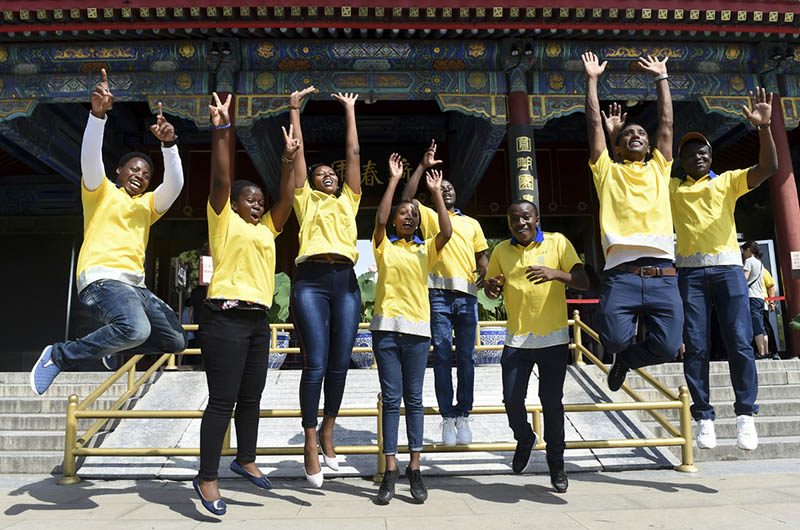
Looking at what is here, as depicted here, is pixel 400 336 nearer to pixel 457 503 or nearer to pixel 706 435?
pixel 457 503

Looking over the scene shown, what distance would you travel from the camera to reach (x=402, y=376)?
11.6 feet

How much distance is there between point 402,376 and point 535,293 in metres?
1.01

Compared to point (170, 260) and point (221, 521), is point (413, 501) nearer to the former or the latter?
point (221, 521)

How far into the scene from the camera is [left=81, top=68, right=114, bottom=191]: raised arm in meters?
3.19

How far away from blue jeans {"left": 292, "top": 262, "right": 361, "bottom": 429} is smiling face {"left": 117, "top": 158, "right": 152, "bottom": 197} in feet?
3.73

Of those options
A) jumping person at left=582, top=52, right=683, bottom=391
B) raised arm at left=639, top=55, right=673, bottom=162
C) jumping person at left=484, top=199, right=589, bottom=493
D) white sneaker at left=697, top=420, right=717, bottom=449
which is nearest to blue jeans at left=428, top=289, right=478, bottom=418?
jumping person at left=484, top=199, right=589, bottom=493

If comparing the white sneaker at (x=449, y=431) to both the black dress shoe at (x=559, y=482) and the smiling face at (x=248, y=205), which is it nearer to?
the black dress shoe at (x=559, y=482)

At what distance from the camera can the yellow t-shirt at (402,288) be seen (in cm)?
350

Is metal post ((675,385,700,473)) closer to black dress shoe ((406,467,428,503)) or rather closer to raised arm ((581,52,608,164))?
raised arm ((581,52,608,164))

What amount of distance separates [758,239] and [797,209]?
16.9 feet

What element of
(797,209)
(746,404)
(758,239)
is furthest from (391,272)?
(758,239)

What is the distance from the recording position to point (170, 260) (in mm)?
13359

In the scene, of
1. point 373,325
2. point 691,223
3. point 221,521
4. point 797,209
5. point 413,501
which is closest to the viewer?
point 221,521

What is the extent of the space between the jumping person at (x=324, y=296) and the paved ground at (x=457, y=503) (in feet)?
1.46
